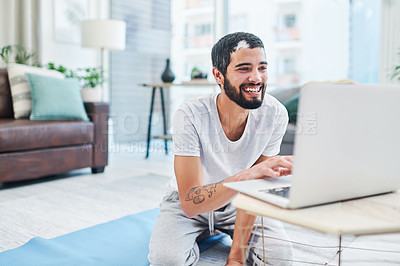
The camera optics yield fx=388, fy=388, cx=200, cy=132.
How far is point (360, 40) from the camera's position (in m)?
4.00

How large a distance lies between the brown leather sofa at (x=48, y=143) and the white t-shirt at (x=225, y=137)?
1.74 m

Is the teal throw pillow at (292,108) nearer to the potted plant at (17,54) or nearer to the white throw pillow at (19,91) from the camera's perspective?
the white throw pillow at (19,91)

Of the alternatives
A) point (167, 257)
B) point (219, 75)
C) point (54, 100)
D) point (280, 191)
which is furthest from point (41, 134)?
point (280, 191)

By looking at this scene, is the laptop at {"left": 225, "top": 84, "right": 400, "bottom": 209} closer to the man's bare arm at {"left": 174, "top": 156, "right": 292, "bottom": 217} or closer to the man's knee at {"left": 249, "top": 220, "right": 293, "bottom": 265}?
the man's bare arm at {"left": 174, "top": 156, "right": 292, "bottom": 217}

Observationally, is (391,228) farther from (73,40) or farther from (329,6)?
(73,40)

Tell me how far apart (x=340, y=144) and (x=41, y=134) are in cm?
248

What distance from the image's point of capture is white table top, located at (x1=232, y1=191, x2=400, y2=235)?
697 mm

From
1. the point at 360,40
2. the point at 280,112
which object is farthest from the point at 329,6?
the point at 280,112

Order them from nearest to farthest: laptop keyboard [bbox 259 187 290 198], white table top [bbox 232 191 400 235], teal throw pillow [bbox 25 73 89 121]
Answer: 1. white table top [bbox 232 191 400 235]
2. laptop keyboard [bbox 259 187 290 198]
3. teal throw pillow [bbox 25 73 89 121]

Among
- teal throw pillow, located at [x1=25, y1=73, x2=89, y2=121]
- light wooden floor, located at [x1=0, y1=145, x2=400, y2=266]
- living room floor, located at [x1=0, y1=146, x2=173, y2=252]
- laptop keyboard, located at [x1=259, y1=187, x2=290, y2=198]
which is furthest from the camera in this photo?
teal throw pillow, located at [x1=25, y1=73, x2=89, y2=121]

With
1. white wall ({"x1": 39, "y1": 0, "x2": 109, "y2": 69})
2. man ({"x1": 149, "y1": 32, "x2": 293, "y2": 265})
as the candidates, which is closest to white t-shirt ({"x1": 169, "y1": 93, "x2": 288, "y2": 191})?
man ({"x1": 149, "y1": 32, "x2": 293, "y2": 265})

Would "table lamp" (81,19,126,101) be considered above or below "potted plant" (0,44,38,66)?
above

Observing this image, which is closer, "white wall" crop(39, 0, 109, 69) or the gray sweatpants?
the gray sweatpants

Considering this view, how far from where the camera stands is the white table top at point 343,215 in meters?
0.70
